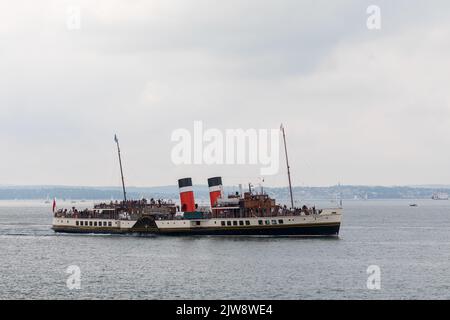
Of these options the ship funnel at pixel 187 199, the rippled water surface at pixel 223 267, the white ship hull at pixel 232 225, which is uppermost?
the ship funnel at pixel 187 199

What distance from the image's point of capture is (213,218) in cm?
10719

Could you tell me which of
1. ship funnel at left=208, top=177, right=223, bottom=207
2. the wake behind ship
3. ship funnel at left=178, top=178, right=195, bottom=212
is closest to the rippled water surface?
the wake behind ship

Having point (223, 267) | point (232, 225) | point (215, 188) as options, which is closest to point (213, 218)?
point (232, 225)

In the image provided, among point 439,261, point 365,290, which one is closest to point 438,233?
point 439,261

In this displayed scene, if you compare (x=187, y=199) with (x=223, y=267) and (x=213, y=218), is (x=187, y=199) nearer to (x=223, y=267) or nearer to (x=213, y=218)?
(x=213, y=218)

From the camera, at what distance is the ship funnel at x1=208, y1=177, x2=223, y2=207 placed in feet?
374

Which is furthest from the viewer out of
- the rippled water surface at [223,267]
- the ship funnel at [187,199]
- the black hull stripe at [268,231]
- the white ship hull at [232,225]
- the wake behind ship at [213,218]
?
the ship funnel at [187,199]

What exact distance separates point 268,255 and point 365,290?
76.7 ft

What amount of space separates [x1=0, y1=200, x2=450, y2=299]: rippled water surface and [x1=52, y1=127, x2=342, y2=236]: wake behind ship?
1.93m

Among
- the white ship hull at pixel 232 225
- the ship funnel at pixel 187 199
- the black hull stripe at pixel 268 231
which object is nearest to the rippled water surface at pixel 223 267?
the black hull stripe at pixel 268 231

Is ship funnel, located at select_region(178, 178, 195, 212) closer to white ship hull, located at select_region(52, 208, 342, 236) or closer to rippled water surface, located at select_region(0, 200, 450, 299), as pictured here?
white ship hull, located at select_region(52, 208, 342, 236)

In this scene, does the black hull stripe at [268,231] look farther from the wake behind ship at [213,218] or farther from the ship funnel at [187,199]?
the ship funnel at [187,199]

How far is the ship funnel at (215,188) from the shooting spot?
374ft
